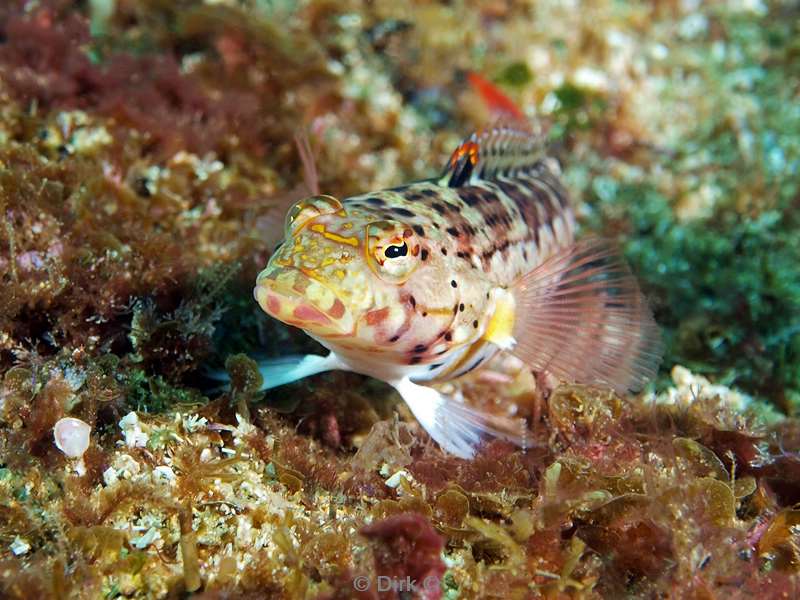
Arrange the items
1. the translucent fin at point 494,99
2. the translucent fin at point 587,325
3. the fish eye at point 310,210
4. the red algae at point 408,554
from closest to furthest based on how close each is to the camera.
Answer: the red algae at point 408,554
the fish eye at point 310,210
the translucent fin at point 587,325
the translucent fin at point 494,99

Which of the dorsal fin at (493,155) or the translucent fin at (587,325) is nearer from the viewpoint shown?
the translucent fin at (587,325)

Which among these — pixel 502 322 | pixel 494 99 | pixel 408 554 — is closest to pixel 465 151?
pixel 502 322

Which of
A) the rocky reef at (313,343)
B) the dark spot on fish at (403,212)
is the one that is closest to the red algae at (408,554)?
the rocky reef at (313,343)

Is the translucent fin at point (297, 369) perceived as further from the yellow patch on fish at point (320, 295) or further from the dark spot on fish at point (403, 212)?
the dark spot on fish at point (403, 212)

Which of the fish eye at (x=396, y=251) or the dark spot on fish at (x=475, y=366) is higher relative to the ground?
the fish eye at (x=396, y=251)

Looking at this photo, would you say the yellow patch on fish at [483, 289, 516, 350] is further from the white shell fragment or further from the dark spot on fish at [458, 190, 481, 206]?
the white shell fragment

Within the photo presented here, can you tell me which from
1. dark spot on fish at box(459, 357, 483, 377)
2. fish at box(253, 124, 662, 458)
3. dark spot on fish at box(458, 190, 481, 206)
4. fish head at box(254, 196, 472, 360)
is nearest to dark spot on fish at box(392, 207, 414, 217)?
fish at box(253, 124, 662, 458)
